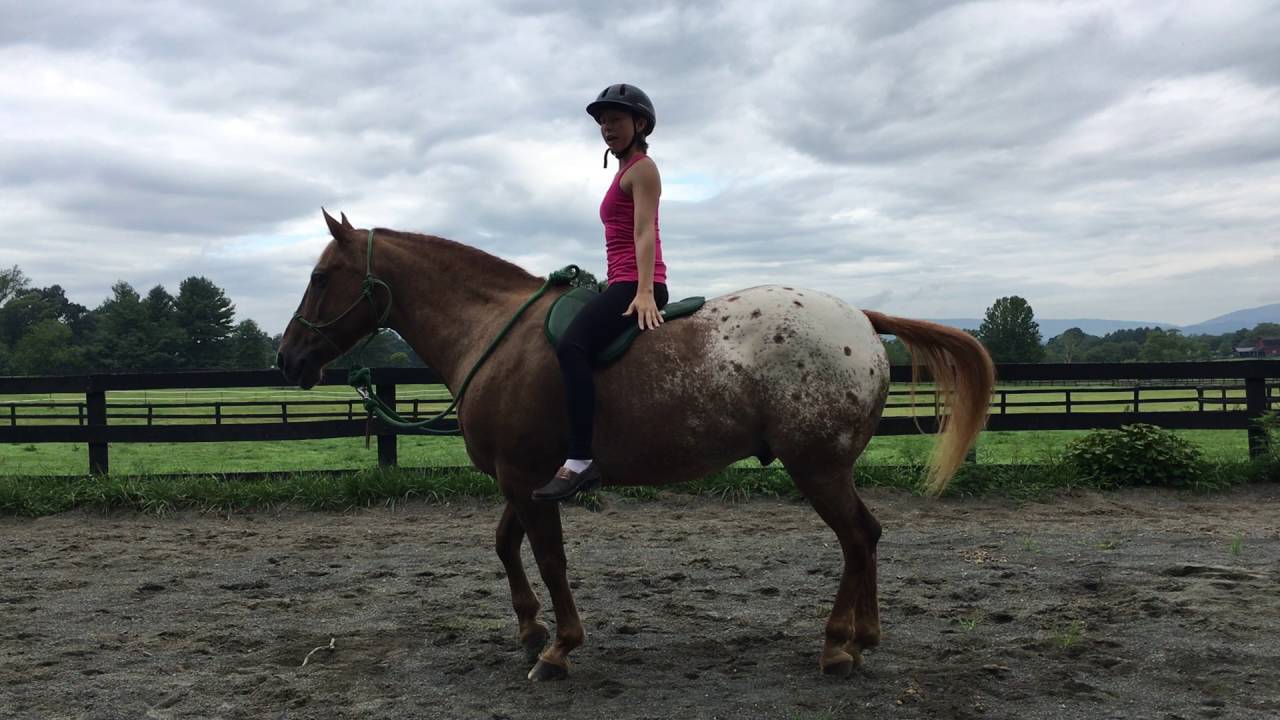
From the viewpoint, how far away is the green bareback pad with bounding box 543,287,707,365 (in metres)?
3.92

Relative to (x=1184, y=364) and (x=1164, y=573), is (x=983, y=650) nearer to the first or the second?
(x=1164, y=573)

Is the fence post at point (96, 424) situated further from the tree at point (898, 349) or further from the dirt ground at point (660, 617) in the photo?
the tree at point (898, 349)

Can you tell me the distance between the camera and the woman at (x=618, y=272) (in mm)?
3799

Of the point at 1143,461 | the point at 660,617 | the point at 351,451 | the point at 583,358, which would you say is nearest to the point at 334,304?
the point at 583,358

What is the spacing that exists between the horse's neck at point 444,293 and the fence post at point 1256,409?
874cm

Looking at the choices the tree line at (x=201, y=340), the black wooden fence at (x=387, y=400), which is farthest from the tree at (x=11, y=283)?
the black wooden fence at (x=387, y=400)

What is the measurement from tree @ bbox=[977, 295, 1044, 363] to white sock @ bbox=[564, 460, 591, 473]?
12.0m

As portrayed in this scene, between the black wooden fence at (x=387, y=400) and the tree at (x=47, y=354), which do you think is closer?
the black wooden fence at (x=387, y=400)

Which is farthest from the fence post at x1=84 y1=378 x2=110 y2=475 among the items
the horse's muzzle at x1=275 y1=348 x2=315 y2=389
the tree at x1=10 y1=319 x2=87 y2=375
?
the tree at x1=10 y1=319 x2=87 y2=375

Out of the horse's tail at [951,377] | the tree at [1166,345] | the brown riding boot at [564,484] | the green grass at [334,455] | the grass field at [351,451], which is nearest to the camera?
the brown riding boot at [564,484]

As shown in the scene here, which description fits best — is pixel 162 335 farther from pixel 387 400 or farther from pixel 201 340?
pixel 387 400

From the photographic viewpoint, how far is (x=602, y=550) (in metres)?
6.50

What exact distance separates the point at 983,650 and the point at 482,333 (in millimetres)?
3025

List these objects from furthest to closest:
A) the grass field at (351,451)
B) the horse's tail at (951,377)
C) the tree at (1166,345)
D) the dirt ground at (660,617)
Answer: the tree at (1166,345) < the grass field at (351,451) < the horse's tail at (951,377) < the dirt ground at (660,617)
